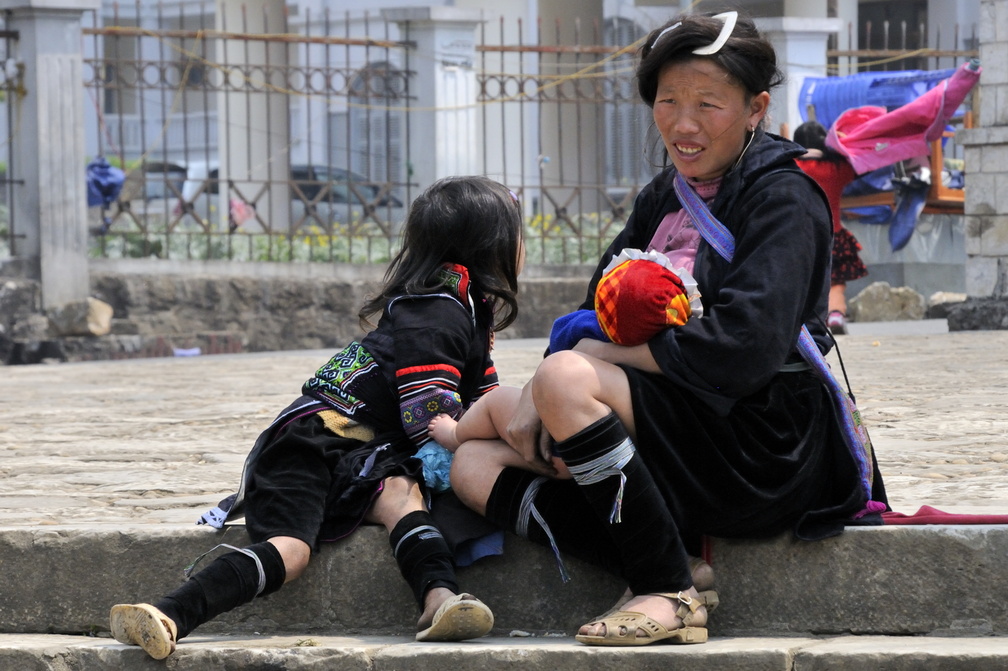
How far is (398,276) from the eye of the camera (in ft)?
10.9

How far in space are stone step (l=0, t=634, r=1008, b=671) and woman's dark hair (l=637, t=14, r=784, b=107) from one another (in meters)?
1.11

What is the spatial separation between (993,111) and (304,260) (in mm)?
5853

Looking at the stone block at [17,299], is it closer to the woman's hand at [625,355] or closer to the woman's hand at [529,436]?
the woman's hand at [529,436]

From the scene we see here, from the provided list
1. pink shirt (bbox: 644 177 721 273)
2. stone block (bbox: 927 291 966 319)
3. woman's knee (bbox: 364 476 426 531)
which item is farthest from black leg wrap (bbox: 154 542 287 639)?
stone block (bbox: 927 291 966 319)

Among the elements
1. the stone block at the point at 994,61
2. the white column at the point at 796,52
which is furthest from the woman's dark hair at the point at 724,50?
the white column at the point at 796,52

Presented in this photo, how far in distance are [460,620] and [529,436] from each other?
38 centimetres

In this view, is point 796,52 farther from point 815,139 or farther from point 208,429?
point 208,429

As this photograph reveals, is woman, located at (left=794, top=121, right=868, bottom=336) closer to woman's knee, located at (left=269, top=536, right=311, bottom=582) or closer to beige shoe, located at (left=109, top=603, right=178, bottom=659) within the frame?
woman's knee, located at (left=269, top=536, right=311, bottom=582)

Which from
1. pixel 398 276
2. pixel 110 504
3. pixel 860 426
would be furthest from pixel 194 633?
pixel 860 426

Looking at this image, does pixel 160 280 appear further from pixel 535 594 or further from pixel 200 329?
pixel 535 594

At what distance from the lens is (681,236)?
2961 millimetres

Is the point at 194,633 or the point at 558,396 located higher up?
the point at 558,396

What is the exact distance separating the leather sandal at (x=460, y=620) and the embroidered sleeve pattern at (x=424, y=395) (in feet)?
1.50

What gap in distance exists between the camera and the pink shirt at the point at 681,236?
2.92 m
